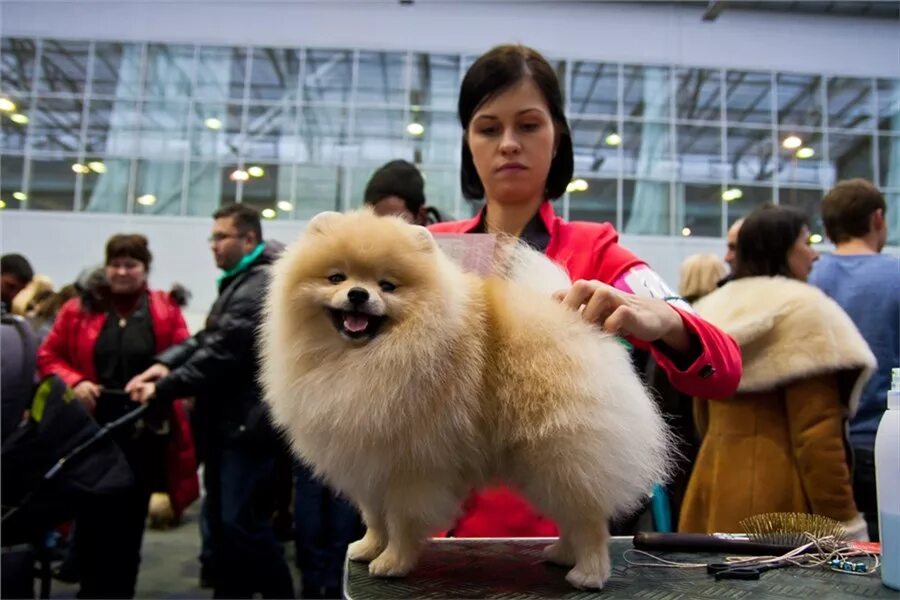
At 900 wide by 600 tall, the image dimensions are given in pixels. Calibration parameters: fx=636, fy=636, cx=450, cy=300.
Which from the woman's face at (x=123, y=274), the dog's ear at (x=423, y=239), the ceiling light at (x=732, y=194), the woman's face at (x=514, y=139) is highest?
the ceiling light at (x=732, y=194)

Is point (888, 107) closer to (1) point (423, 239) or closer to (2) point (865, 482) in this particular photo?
(2) point (865, 482)

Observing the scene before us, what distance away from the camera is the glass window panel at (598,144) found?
9062 millimetres

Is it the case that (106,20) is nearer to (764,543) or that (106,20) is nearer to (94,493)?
(94,493)

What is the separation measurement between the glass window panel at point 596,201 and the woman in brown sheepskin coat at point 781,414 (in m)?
5.34

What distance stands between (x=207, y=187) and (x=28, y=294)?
4681mm

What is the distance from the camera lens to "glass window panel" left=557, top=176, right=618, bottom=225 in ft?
25.4

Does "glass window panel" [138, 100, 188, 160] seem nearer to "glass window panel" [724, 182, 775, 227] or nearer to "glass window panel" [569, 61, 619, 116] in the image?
"glass window panel" [569, 61, 619, 116]

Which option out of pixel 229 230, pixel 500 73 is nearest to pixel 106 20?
pixel 229 230

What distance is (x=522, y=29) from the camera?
6777 millimetres

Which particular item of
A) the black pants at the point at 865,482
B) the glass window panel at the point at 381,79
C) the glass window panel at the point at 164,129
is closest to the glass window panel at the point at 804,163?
the glass window panel at the point at 381,79

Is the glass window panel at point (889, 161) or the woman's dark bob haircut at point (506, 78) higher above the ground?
the glass window panel at point (889, 161)

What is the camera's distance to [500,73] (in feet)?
4.77

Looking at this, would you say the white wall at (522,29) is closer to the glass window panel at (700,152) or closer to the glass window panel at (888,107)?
the glass window panel at (888,107)

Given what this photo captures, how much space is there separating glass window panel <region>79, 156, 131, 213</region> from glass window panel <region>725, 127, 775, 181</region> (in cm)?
848
